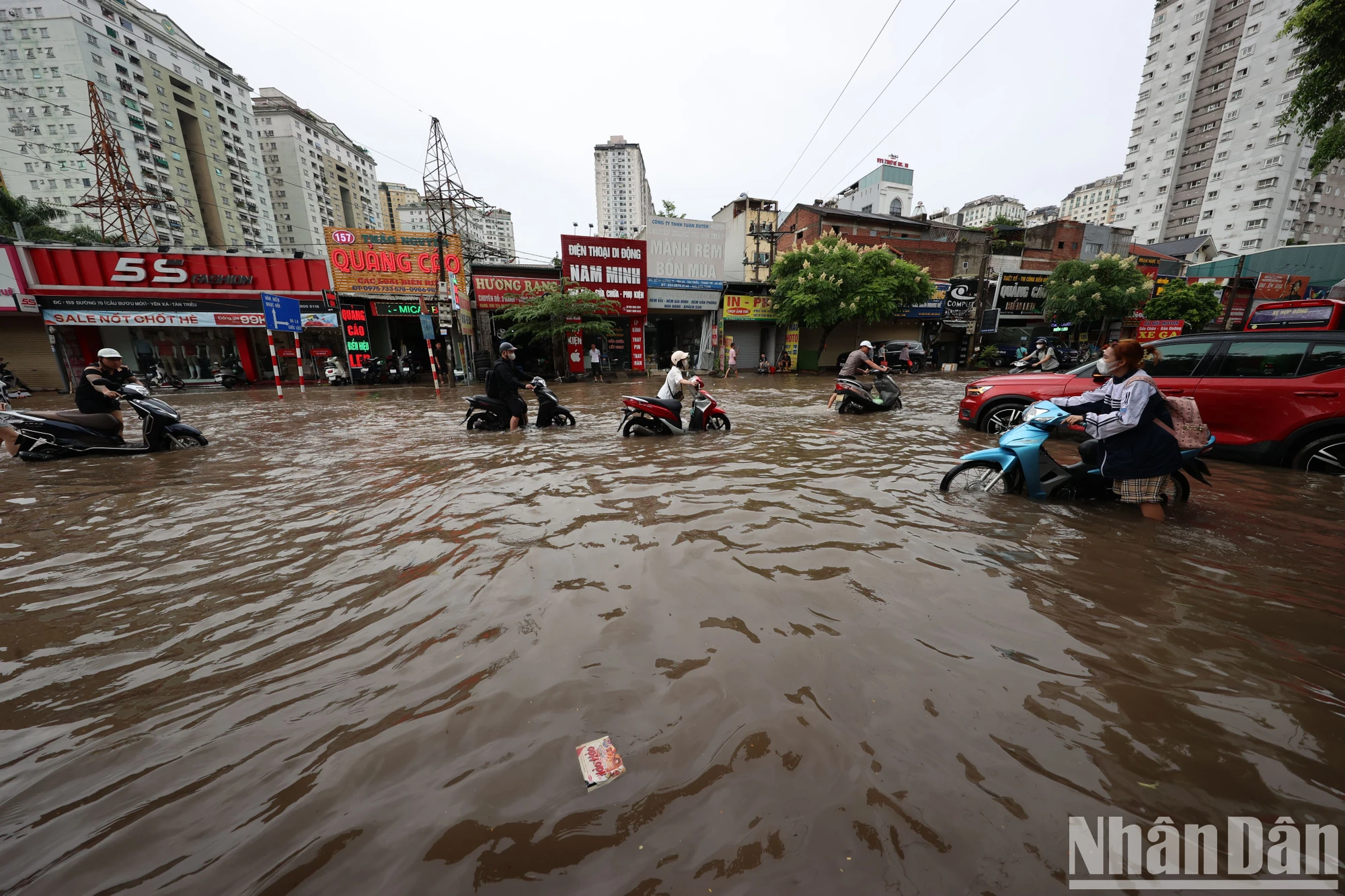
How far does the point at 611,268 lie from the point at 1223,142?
78309 mm

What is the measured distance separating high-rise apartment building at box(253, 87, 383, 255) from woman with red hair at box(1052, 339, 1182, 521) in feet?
312

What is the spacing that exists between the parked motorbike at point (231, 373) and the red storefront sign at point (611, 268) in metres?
13.9

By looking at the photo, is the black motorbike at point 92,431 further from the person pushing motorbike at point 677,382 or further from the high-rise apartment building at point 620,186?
the high-rise apartment building at point 620,186

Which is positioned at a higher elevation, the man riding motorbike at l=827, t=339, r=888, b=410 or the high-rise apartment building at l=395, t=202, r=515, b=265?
the high-rise apartment building at l=395, t=202, r=515, b=265

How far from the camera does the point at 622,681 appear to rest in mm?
2209

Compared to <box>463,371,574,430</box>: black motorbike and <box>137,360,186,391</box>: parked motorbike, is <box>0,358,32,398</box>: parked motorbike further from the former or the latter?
<box>463,371,574,430</box>: black motorbike

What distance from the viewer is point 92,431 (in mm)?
6871

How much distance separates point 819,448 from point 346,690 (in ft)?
20.2

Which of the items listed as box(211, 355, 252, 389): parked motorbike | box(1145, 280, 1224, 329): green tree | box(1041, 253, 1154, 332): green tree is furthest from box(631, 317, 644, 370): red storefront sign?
box(1145, 280, 1224, 329): green tree

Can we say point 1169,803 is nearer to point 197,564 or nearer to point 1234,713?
point 1234,713

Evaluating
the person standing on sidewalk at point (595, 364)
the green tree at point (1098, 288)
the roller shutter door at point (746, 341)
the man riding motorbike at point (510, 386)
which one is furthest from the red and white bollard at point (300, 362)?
the green tree at point (1098, 288)

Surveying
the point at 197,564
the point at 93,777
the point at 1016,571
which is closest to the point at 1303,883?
the point at 1016,571

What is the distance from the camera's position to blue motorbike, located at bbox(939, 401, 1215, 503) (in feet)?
14.6

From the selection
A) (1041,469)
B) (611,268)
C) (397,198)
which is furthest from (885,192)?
(397,198)
